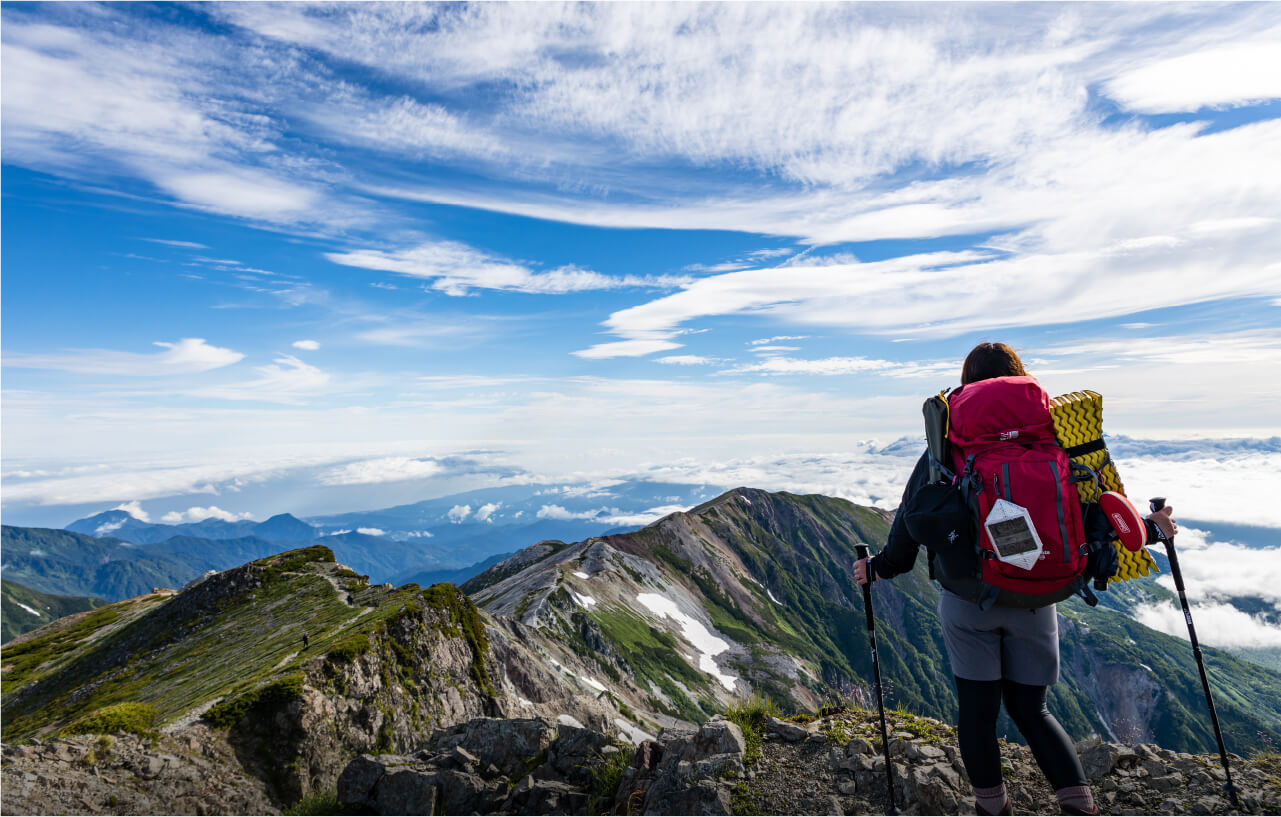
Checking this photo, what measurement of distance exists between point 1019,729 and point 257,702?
23.8m

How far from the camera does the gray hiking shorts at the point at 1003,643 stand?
21.8 feet

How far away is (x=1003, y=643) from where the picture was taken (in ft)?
22.4

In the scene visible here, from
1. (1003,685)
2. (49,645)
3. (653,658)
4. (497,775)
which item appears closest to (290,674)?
(497,775)

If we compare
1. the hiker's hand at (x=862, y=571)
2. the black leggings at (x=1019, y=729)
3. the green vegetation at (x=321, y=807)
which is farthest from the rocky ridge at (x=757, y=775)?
the hiker's hand at (x=862, y=571)

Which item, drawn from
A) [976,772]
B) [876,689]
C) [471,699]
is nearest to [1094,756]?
[876,689]

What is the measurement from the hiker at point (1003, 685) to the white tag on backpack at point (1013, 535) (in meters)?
0.64

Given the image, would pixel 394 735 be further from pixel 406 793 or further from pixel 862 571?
pixel 862 571

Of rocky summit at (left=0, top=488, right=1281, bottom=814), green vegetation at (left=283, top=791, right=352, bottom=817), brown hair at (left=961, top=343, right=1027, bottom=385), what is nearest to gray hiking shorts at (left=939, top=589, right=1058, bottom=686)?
rocky summit at (left=0, top=488, right=1281, bottom=814)

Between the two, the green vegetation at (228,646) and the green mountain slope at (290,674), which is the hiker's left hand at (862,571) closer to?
the green mountain slope at (290,674)

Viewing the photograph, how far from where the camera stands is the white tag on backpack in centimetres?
618

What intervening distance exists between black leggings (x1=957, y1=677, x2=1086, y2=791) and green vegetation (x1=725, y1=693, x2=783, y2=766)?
454 centimetres

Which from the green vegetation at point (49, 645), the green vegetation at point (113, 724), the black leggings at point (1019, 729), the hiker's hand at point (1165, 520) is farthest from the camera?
the green vegetation at point (49, 645)

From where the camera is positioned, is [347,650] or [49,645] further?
[49,645]

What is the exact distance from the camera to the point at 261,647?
3331cm
